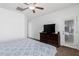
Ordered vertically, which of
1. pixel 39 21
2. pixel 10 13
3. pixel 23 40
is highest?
pixel 10 13

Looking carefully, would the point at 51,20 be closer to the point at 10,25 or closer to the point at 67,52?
the point at 67,52

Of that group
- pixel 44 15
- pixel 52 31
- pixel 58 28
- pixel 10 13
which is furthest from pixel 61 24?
pixel 10 13

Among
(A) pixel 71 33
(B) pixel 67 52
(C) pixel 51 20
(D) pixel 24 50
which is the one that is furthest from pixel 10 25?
(A) pixel 71 33

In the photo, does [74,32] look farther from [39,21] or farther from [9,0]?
[9,0]

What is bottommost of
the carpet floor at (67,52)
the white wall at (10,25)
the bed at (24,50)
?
the carpet floor at (67,52)

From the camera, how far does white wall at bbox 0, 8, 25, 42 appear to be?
1296 mm

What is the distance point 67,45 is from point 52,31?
49cm

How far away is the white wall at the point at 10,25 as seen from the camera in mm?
1296

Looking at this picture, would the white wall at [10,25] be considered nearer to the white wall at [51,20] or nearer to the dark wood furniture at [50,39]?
the white wall at [51,20]

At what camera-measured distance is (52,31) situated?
2152 millimetres

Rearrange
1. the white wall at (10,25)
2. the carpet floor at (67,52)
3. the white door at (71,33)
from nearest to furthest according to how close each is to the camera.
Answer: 1. the white wall at (10,25)
2. the carpet floor at (67,52)
3. the white door at (71,33)

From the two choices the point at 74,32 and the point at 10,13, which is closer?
the point at 10,13

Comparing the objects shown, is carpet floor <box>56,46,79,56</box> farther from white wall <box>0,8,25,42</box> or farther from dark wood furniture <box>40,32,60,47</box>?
white wall <box>0,8,25,42</box>

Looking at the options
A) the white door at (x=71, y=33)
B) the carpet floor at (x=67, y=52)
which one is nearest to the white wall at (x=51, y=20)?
the white door at (x=71, y=33)
